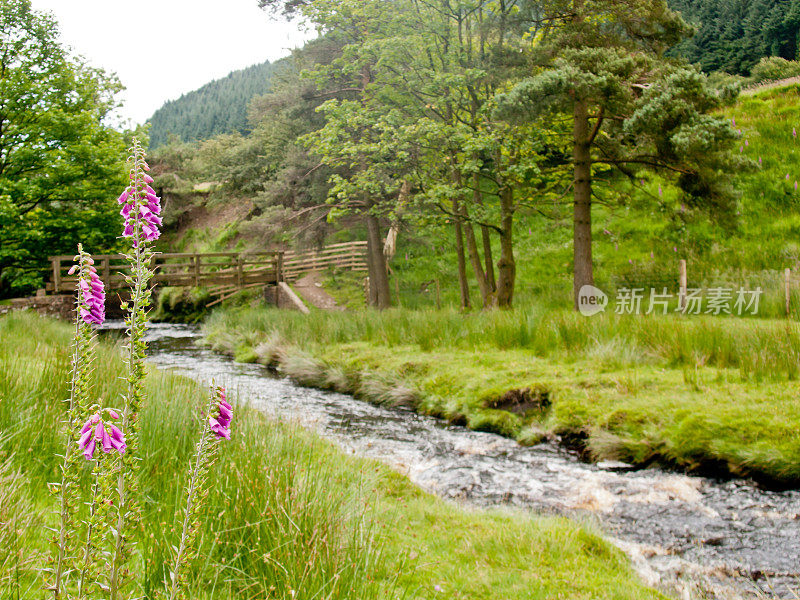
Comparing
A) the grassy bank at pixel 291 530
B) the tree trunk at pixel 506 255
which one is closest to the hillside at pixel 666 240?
the tree trunk at pixel 506 255

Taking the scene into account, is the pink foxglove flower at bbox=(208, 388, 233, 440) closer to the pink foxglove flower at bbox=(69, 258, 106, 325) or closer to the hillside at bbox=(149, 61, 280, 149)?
the pink foxglove flower at bbox=(69, 258, 106, 325)

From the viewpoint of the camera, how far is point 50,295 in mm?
17484

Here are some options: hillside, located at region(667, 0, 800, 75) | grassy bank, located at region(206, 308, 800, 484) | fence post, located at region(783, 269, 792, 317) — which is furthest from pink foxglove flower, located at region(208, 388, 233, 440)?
hillside, located at region(667, 0, 800, 75)

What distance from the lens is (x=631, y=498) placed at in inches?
205

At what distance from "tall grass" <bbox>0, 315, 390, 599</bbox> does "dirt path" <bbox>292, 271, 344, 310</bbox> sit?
52.3 ft

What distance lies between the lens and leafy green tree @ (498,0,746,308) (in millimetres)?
8375

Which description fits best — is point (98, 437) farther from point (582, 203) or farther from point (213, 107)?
point (213, 107)

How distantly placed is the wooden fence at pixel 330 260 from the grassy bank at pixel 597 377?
9.37 metres

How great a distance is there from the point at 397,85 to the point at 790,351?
10465 mm

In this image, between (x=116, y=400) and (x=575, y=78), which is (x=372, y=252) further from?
(x=116, y=400)

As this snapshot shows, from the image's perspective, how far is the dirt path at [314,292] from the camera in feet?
68.5

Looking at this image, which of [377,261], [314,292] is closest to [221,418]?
[377,261]

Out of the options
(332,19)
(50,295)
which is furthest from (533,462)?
(50,295)

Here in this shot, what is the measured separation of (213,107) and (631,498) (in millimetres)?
73652
